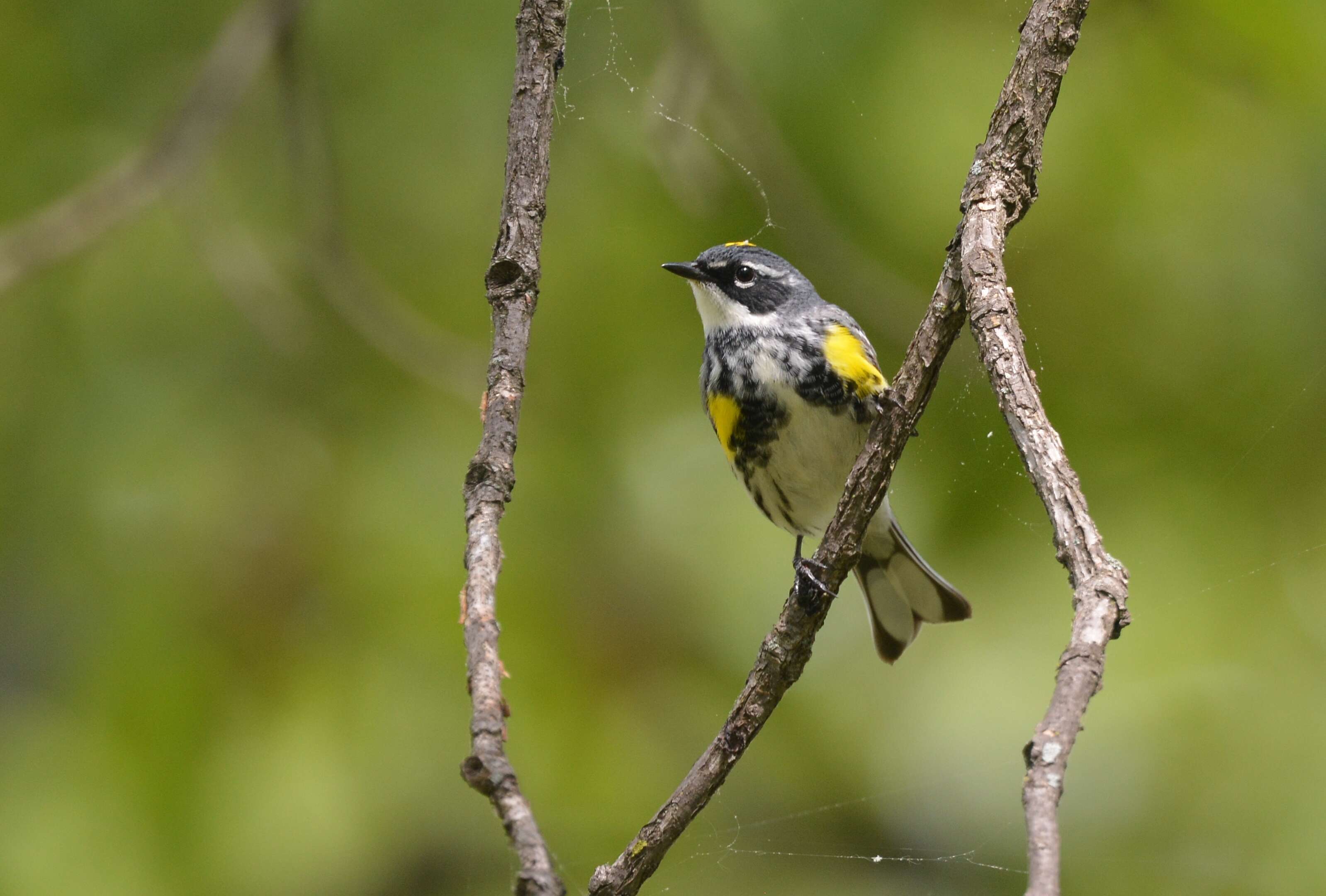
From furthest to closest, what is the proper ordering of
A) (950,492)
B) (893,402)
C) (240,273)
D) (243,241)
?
(243,241) < (240,273) < (950,492) < (893,402)

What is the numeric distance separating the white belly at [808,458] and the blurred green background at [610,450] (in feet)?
1.08

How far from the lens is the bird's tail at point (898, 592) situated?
3.10 meters

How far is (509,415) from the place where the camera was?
148 centimetres

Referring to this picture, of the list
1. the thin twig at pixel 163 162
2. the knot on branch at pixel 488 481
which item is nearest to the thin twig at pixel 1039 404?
the knot on branch at pixel 488 481

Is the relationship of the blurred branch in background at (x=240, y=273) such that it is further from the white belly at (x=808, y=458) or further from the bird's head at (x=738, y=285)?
the white belly at (x=808, y=458)

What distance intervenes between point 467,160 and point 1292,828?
2.92 metres

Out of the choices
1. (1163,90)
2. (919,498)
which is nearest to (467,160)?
(919,498)

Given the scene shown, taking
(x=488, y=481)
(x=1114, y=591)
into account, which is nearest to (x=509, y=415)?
(x=488, y=481)

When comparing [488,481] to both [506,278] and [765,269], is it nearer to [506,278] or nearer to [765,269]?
[506,278]

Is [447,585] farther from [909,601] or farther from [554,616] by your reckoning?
[909,601]

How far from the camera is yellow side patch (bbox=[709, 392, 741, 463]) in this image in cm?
290

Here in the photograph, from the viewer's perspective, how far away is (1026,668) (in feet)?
10.0

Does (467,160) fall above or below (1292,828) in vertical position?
Answer: above

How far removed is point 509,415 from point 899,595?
196cm
